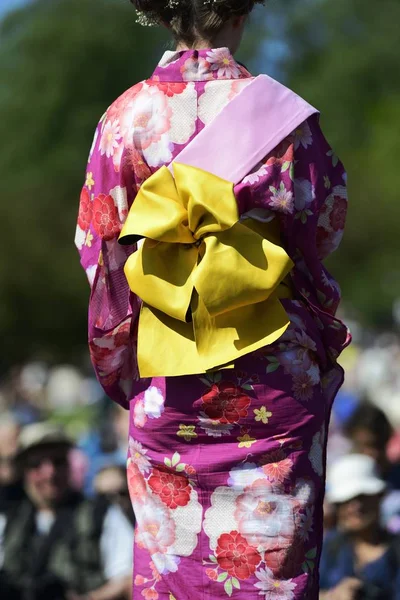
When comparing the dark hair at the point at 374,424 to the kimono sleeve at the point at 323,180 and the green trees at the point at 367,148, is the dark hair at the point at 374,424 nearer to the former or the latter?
the kimono sleeve at the point at 323,180

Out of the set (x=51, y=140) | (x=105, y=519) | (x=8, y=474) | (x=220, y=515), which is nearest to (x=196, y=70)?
(x=220, y=515)

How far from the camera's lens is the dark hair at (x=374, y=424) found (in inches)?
234

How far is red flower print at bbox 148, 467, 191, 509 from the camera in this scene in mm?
2857

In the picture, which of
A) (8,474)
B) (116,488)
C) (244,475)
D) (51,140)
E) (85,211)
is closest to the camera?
(244,475)

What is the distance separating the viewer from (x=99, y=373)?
3.03m

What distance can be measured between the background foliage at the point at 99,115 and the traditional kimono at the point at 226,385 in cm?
3283

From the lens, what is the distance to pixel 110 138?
291 centimetres

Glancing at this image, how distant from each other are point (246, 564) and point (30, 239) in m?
33.9

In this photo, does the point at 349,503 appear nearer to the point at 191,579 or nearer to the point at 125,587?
the point at 125,587

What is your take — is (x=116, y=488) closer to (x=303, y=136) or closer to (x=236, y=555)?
(x=236, y=555)

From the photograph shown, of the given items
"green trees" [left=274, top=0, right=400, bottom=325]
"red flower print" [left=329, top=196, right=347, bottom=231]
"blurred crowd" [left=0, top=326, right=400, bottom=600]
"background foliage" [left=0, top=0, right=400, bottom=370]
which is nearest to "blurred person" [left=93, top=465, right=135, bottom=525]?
"blurred crowd" [left=0, top=326, right=400, bottom=600]

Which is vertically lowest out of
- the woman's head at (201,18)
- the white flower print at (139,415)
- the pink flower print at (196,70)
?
the white flower print at (139,415)

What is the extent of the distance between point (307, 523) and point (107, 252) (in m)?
0.87

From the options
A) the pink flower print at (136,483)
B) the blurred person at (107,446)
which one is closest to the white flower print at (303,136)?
the pink flower print at (136,483)
